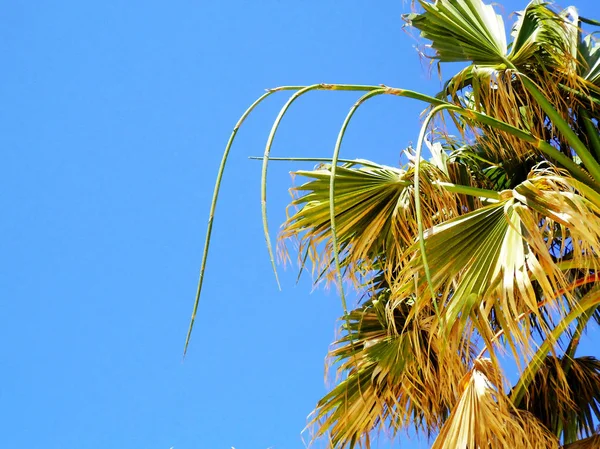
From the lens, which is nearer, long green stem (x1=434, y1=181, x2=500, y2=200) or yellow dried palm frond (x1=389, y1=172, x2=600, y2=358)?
yellow dried palm frond (x1=389, y1=172, x2=600, y2=358)

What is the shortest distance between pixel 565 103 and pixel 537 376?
4.90 ft

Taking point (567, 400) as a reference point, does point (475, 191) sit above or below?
above

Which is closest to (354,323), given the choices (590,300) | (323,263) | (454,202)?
(323,263)

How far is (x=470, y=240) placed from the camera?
306 centimetres

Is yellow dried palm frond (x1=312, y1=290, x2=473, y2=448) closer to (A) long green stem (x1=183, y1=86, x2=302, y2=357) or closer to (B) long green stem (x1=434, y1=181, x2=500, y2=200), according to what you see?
(B) long green stem (x1=434, y1=181, x2=500, y2=200)

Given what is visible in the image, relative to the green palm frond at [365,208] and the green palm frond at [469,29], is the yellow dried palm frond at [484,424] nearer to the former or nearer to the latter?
the green palm frond at [365,208]

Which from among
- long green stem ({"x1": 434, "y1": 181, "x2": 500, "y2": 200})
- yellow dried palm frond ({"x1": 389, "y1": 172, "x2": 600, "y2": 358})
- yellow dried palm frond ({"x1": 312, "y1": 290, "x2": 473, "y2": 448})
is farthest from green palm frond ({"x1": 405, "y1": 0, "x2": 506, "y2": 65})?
yellow dried palm frond ({"x1": 312, "y1": 290, "x2": 473, "y2": 448})

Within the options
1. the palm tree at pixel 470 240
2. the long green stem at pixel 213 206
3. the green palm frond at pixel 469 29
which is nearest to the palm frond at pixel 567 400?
the palm tree at pixel 470 240

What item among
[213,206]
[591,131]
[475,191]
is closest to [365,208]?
[475,191]

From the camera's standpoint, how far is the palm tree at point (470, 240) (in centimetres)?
307

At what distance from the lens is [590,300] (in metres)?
3.74

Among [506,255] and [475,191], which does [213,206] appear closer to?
[506,255]

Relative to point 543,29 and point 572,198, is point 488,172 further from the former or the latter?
point 572,198

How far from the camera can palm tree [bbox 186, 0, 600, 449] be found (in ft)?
10.1
